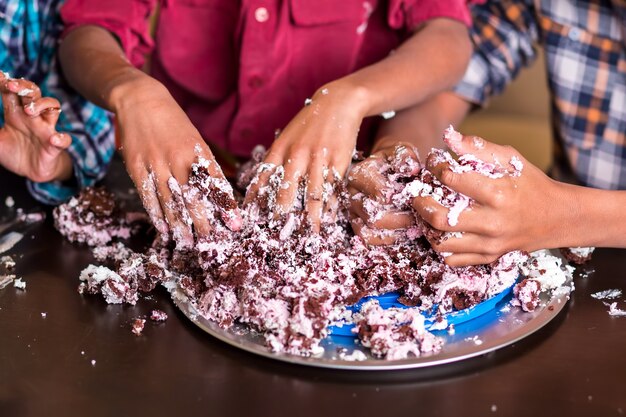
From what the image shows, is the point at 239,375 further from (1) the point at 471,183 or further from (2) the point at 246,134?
(2) the point at 246,134

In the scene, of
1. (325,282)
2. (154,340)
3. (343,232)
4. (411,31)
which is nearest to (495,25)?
(411,31)

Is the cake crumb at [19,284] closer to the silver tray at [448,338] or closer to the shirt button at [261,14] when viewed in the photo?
the silver tray at [448,338]

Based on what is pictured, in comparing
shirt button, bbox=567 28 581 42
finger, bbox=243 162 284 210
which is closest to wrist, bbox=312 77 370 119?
finger, bbox=243 162 284 210

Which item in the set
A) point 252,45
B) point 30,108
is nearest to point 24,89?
point 30,108

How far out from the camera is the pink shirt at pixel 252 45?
1159 millimetres

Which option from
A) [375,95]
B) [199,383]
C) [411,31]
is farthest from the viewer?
[411,31]

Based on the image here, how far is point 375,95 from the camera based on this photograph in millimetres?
950

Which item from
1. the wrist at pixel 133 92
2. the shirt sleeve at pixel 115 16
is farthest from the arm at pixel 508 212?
the shirt sleeve at pixel 115 16

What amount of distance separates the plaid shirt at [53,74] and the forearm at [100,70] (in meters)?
0.08

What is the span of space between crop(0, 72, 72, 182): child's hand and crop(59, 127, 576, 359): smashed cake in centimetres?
24

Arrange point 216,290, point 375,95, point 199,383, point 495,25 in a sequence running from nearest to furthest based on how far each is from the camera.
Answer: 1. point 199,383
2. point 216,290
3. point 375,95
4. point 495,25

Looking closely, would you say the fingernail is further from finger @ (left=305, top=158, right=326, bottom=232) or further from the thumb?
the thumb

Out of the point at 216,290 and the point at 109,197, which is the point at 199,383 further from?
the point at 109,197

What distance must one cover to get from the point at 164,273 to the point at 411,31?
55 centimetres
